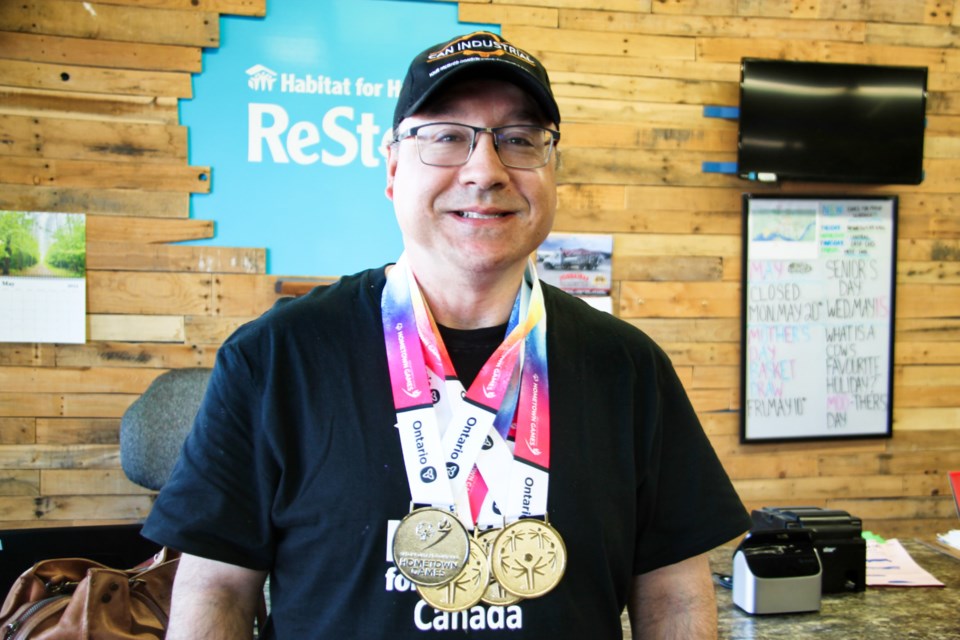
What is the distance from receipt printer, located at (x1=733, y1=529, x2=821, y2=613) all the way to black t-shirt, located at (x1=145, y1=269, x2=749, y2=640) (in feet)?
1.95

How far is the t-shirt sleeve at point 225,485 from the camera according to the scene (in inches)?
39.3

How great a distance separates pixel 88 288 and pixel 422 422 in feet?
8.76

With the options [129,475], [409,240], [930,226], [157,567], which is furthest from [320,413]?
[930,226]

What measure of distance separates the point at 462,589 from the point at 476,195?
56 cm

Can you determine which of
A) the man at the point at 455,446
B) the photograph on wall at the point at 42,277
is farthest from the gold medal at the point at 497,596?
the photograph on wall at the point at 42,277

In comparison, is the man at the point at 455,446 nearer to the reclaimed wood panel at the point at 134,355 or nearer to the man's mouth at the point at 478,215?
the man's mouth at the point at 478,215

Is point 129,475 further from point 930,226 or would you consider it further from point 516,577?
point 930,226

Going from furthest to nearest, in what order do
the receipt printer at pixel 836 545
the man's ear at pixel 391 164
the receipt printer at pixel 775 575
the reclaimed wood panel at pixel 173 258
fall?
the reclaimed wood panel at pixel 173 258
the receipt printer at pixel 836 545
the receipt printer at pixel 775 575
the man's ear at pixel 391 164

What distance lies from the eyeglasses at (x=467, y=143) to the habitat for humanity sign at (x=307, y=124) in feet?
7.51

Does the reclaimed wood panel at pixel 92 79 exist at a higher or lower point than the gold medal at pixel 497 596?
higher

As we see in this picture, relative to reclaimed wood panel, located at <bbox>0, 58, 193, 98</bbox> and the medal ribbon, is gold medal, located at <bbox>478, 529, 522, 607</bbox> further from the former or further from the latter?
reclaimed wood panel, located at <bbox>0, 58, 193, 98</bbox>

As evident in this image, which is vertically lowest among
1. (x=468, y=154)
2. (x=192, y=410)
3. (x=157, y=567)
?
(x=157, y=567)

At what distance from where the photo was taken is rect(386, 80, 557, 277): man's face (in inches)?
43.5

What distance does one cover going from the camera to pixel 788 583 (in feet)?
5.59
